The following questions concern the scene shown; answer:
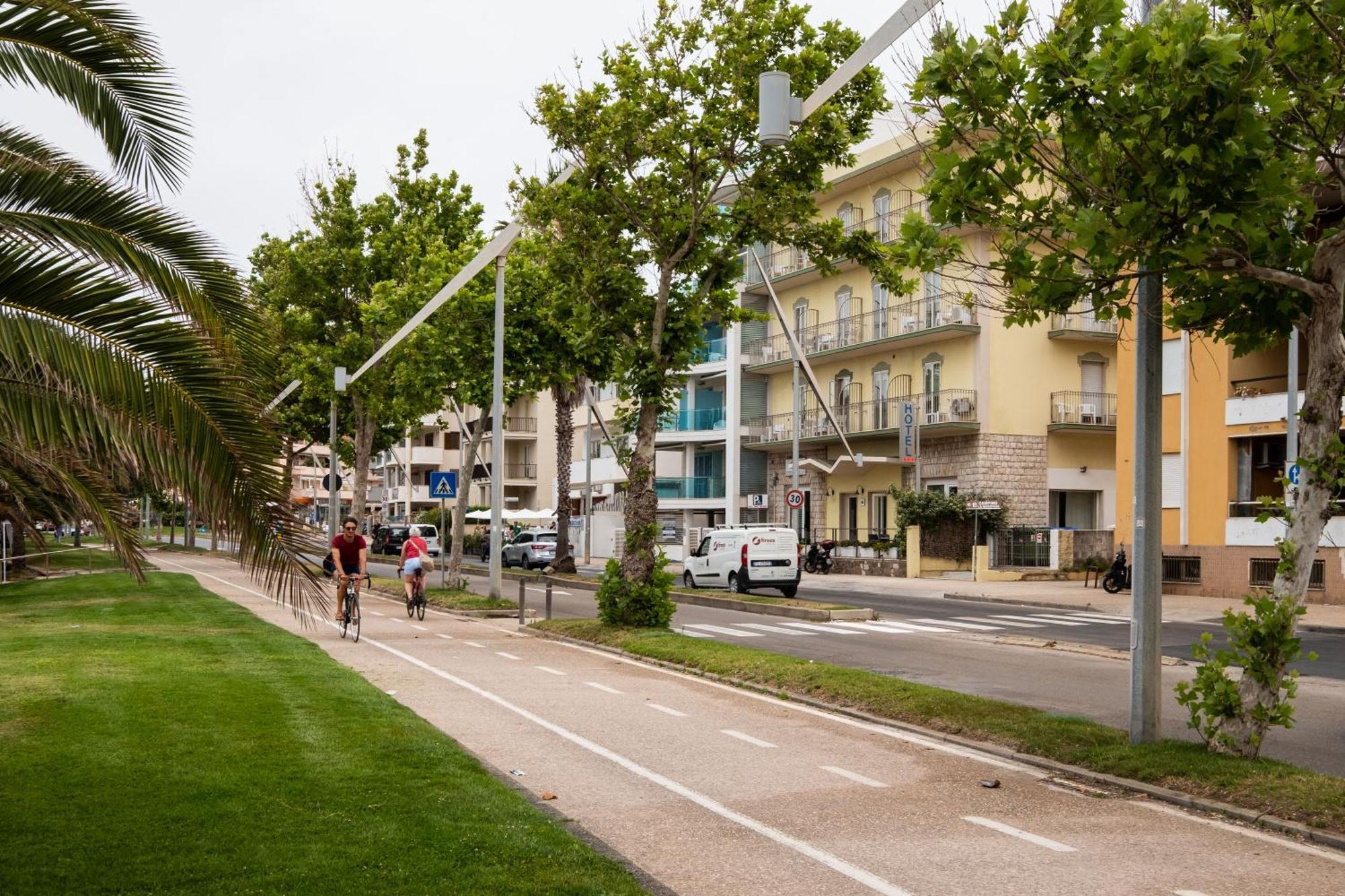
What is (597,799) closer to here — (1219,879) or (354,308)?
(1219,879)

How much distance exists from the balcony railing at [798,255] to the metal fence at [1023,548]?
36.0 feet

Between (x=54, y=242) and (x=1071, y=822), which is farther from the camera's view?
(x=1071, y=822)

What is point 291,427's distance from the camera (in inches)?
2061

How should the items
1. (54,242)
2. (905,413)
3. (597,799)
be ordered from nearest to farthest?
(54,242)
(597,799)
(905,413)

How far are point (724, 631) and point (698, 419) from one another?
37363 mm

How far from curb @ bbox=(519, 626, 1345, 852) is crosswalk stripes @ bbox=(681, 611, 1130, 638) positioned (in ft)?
25.1

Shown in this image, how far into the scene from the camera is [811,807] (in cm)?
841

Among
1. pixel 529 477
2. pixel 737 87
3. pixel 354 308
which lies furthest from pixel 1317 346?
pixel 529 477

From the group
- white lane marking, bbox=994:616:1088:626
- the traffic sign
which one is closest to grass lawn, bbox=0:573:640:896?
white lane marking, bbox=994:616:1088:626

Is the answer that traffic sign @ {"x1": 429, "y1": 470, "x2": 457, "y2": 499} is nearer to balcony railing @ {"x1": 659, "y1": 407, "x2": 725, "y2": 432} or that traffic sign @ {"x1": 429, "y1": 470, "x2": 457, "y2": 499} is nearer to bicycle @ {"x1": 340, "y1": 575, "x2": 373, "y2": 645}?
bicycle @ {"x1": 340, "y1": 575, "x2": 373, "y2": 645}

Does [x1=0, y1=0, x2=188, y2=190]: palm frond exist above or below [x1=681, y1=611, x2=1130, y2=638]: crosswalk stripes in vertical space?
above

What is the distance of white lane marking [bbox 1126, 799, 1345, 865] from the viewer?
7250mm

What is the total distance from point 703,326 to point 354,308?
20.6 m

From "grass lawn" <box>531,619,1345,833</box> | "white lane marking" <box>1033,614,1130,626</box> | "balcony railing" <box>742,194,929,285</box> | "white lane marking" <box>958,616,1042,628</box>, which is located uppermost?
"balcony railing" <box>742,194,929,285</box>
